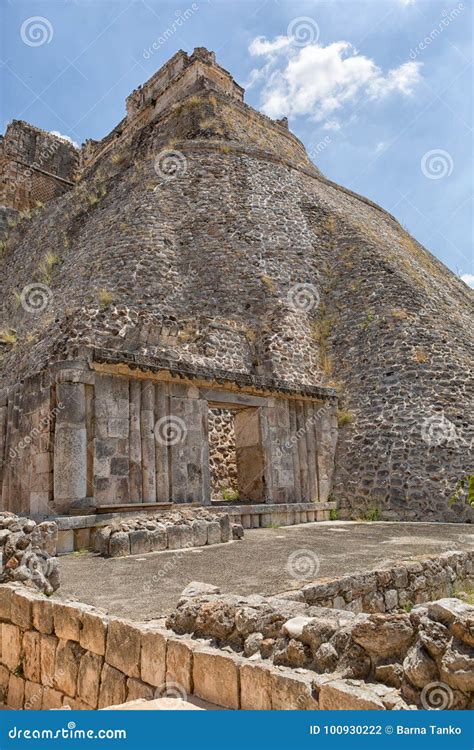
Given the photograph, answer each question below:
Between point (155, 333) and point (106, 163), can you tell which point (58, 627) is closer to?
point (155, 333)

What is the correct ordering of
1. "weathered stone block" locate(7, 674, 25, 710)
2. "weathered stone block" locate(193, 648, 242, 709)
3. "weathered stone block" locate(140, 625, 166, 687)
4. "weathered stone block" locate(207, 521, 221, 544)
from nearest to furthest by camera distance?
"weathered stone block" locate(193, 648, 242, 709) < "weathered stone block" locate(140, 625, 166, 687) < "weathered stone block" locate(7, 674, 25, 710) < "weathered stone block" locate(207, 521, 221, 544)

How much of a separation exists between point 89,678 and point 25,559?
4.82 ft

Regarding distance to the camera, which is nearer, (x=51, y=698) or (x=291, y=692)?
(x=291, y=692)

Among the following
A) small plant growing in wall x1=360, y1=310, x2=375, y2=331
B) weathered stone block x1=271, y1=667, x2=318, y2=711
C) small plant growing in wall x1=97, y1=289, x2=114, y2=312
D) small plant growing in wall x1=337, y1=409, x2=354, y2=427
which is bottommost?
weathered stone block x1=271, y1=667, x2=318, y2=711

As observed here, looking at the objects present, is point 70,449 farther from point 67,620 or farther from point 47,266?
point 47,266

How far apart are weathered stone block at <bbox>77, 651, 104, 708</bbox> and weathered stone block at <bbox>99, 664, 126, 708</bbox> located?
0.05m

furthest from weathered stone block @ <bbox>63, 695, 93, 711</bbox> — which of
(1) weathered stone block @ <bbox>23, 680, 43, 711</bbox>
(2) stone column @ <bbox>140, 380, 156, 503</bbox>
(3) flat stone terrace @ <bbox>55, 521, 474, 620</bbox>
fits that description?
(2) stone column @ <bbox>140, 380, 156, 503</bbox>

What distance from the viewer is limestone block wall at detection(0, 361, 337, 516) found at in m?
8.01

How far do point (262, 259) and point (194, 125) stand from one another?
8626 millimetres

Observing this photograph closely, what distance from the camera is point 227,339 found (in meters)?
13.9

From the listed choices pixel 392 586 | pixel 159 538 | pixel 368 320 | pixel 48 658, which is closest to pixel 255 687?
pixel 48 658

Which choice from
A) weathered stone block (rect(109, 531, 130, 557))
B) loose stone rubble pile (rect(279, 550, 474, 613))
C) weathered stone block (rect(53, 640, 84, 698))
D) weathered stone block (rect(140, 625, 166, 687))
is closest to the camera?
weathered stone block (rect(140, 625, 166, 687))

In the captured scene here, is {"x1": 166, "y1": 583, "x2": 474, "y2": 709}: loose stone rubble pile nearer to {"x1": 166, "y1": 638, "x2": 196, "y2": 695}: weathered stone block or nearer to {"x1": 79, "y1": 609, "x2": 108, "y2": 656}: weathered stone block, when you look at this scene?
{"x1": 166, "y1": 638, "x2": 196, "y2": 695}: weathered stone block

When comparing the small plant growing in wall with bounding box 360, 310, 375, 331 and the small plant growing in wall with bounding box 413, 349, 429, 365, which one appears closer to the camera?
the small plant growing in wall with bounding box 413, 349, 429, 365
